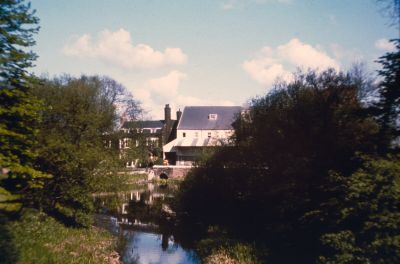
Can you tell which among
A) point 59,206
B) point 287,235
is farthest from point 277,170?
point 59,206

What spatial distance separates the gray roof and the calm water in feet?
89.5

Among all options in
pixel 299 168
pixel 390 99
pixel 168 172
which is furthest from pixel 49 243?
pixel 168 172

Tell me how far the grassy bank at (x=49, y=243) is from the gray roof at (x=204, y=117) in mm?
45482

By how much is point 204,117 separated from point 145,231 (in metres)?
42.1

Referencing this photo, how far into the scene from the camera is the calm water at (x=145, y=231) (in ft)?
69.7

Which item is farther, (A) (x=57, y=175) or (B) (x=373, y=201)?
(A) (x=57, y=175)

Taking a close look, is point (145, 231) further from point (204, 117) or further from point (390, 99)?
point (204, 117)

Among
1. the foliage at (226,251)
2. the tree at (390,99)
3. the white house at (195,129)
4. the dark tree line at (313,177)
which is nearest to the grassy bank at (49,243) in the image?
the foliage at (226,251)

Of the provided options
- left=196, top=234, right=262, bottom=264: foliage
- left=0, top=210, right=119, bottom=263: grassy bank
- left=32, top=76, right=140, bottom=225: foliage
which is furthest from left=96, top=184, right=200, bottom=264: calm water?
left=32, top=76, right=140, bottom=225: foliage

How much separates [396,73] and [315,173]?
6.51 meters

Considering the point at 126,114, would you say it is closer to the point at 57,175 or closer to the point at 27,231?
the point at 57,175

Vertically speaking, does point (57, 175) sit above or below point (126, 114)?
below

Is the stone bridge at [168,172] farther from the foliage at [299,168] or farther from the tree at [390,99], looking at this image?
the tree at [390,99]

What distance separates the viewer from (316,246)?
16.4 meters
